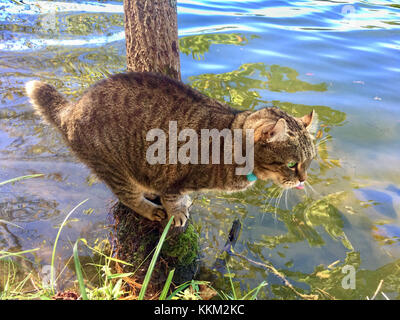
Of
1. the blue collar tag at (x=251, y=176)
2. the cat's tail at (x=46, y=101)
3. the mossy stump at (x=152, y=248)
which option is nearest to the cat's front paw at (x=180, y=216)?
the mossy stump at (x=152, y=248)

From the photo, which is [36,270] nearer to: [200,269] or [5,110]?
[200,269]

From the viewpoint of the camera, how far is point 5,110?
15.5ft

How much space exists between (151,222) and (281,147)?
4.34 feet

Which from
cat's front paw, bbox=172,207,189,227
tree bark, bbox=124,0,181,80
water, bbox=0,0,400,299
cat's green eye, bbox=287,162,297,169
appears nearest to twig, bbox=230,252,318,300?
Answer: water, bbox=0,0,400,299

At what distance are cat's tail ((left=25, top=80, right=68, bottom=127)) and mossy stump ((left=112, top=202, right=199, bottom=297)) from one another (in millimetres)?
1037

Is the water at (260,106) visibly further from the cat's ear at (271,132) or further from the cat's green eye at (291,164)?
the cat's ear at (271,132)

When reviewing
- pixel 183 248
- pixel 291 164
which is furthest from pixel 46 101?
pixel 291 164

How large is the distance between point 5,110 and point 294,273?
15.2ft

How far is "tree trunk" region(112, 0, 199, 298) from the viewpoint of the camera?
8.82 feet

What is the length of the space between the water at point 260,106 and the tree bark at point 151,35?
5.27ft

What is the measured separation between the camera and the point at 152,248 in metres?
2.72

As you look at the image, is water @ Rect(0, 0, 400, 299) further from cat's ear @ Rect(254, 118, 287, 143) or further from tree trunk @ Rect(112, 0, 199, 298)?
cat's ear @ Rect(254, 118, 287, 143)

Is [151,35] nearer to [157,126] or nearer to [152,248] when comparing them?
[157,126]
